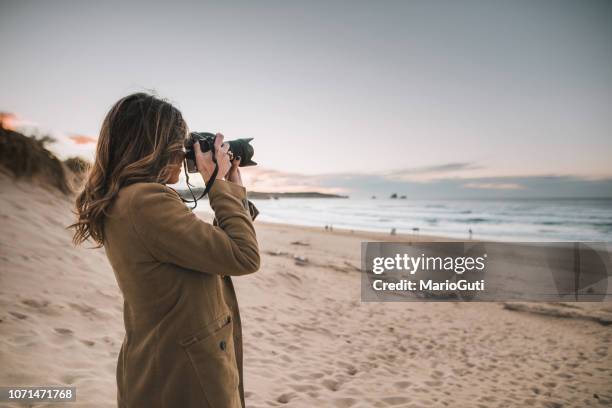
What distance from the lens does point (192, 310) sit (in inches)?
44.7

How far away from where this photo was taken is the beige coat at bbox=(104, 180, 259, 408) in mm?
1051

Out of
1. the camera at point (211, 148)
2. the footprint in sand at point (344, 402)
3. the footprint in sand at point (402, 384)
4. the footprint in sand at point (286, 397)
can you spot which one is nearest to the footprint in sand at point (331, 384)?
the footprint in sand at point (344, 402)

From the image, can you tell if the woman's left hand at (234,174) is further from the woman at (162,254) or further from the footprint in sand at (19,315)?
the footprint in sand at (19,315)

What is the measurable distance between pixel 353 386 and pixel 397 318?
8.85ft

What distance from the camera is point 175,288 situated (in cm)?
112

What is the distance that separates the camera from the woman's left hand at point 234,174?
1.41 meters

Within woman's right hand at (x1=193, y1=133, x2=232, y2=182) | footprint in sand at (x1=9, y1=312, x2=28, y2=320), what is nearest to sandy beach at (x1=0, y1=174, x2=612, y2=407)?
footprint in sand at (x1=9, y1=312, x2=28, y2=320)

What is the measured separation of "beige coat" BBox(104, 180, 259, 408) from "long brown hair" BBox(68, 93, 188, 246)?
0.06 metres

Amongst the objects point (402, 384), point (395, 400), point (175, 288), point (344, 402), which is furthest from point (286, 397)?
point (175, 288)

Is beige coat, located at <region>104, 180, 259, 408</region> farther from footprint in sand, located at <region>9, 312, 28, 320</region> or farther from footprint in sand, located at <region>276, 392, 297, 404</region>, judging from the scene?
footprint in sand, located at <region>9, 312, 28, 320</region>

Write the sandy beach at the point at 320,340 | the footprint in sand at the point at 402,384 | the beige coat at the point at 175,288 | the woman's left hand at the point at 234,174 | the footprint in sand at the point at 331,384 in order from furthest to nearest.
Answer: the footprint in sand at the point at 402,384 < the footprint in sand at the point at 331,384 < the sandy beach at the point at 320,340 < the woman's left hand at the point at 234,174 < the beige coat at the point at 175,288

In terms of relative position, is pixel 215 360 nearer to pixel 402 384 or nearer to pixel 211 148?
pixel 211 148

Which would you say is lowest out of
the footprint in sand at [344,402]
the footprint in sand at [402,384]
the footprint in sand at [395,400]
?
the footprint in sand at [402,384]

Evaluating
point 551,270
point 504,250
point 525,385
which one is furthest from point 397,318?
point 504,250
